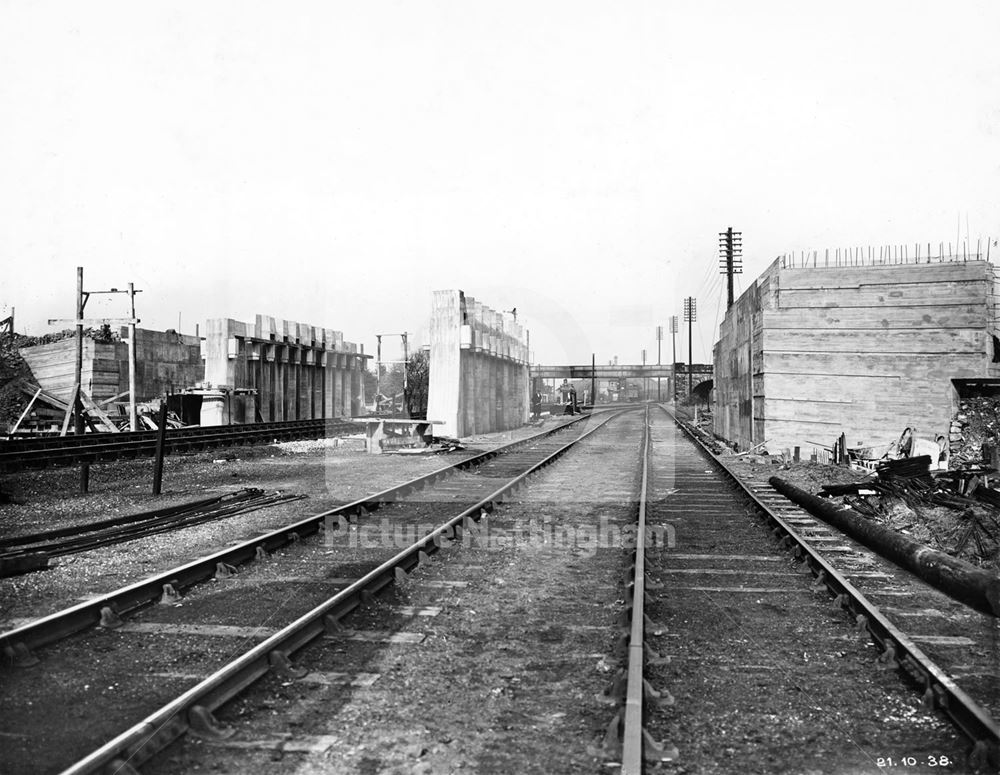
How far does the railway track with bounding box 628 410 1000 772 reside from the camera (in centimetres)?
354

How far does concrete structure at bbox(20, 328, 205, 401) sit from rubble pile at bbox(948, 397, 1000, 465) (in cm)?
2666

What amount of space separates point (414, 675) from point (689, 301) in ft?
246

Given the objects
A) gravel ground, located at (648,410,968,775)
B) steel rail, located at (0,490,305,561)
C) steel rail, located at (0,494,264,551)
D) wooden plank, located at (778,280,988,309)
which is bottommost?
gravel ground, located at (648,410,968,775)

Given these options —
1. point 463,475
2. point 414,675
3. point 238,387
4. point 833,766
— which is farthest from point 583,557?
point 238,387

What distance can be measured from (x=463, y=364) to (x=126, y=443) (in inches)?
440

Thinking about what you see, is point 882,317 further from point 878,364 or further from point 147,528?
point 147,528

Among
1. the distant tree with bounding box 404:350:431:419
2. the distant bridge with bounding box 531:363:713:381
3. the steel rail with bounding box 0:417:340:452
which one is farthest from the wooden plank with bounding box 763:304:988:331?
the distant bridge with bounding box 531:363:713:381

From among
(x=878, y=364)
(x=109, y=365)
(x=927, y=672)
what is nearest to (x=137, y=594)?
(x=927, y=672)

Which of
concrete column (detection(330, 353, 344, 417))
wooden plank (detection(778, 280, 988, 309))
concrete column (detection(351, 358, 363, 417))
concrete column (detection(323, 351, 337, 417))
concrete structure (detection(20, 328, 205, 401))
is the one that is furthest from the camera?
concrete column (detection(351, 358, 363, 417))

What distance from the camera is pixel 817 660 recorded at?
4.72 metres

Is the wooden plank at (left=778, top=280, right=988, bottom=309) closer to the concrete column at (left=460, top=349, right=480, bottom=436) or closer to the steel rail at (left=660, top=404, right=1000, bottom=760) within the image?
the concrete column at (left=460, top=349, right=480, bottom=436)

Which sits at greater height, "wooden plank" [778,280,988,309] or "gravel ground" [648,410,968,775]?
"wooden plank" [778,280,988,309]

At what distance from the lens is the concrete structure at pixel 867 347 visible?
17641 mm

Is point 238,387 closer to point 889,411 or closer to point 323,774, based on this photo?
point 889,411
